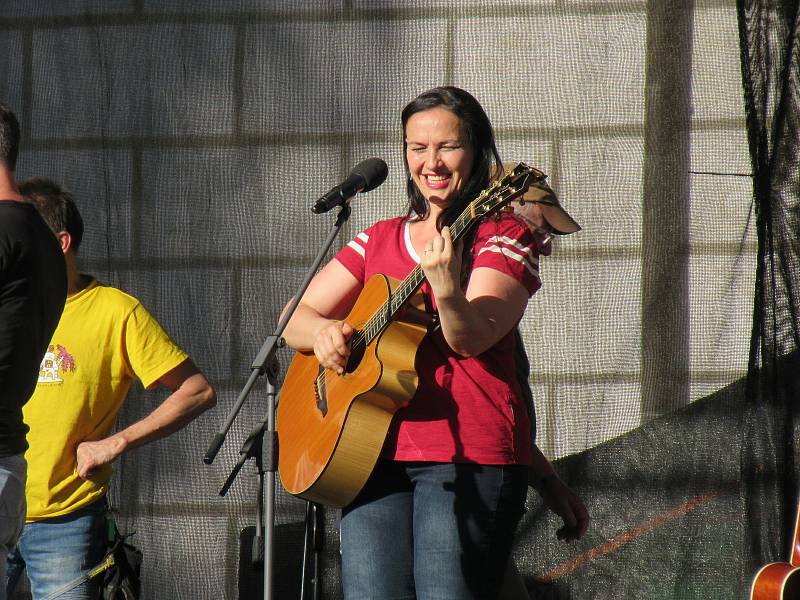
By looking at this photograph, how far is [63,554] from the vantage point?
2715 millimetres

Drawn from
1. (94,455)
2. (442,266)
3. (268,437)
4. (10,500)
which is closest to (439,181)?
(442,266)

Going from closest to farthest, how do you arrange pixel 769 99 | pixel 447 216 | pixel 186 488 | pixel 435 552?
pixel 435 552
pixel 447 216
pixel 769 99
pixel 186 488

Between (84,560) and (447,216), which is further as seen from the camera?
(84,560)

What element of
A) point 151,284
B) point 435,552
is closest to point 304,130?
point 151,284

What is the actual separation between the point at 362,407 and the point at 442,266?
377 mm

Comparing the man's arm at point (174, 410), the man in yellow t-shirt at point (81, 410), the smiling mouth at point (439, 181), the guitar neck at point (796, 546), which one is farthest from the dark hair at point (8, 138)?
the guitar neck at point (796, 546)

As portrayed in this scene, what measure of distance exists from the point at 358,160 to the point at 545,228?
132 centimetres

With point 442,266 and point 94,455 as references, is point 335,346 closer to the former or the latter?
point 442,266

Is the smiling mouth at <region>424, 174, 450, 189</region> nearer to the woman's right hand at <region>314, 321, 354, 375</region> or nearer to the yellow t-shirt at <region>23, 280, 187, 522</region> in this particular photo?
the woman's right hand at <region>314, 321, 354, 375</region>

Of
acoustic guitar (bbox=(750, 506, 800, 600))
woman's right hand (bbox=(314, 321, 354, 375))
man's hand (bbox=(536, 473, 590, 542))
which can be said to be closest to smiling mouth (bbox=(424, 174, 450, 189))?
woman's right hand (bbox=(314, 321, 354, 375))

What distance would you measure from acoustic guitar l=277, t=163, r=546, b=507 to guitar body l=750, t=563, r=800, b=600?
1.34 metres

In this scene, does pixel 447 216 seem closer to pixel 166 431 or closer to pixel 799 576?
pixel 166 431

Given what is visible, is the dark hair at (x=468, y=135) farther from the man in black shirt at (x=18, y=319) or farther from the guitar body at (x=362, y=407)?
the man in black shirt at (x=18, y=319)

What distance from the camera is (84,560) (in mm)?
2729
